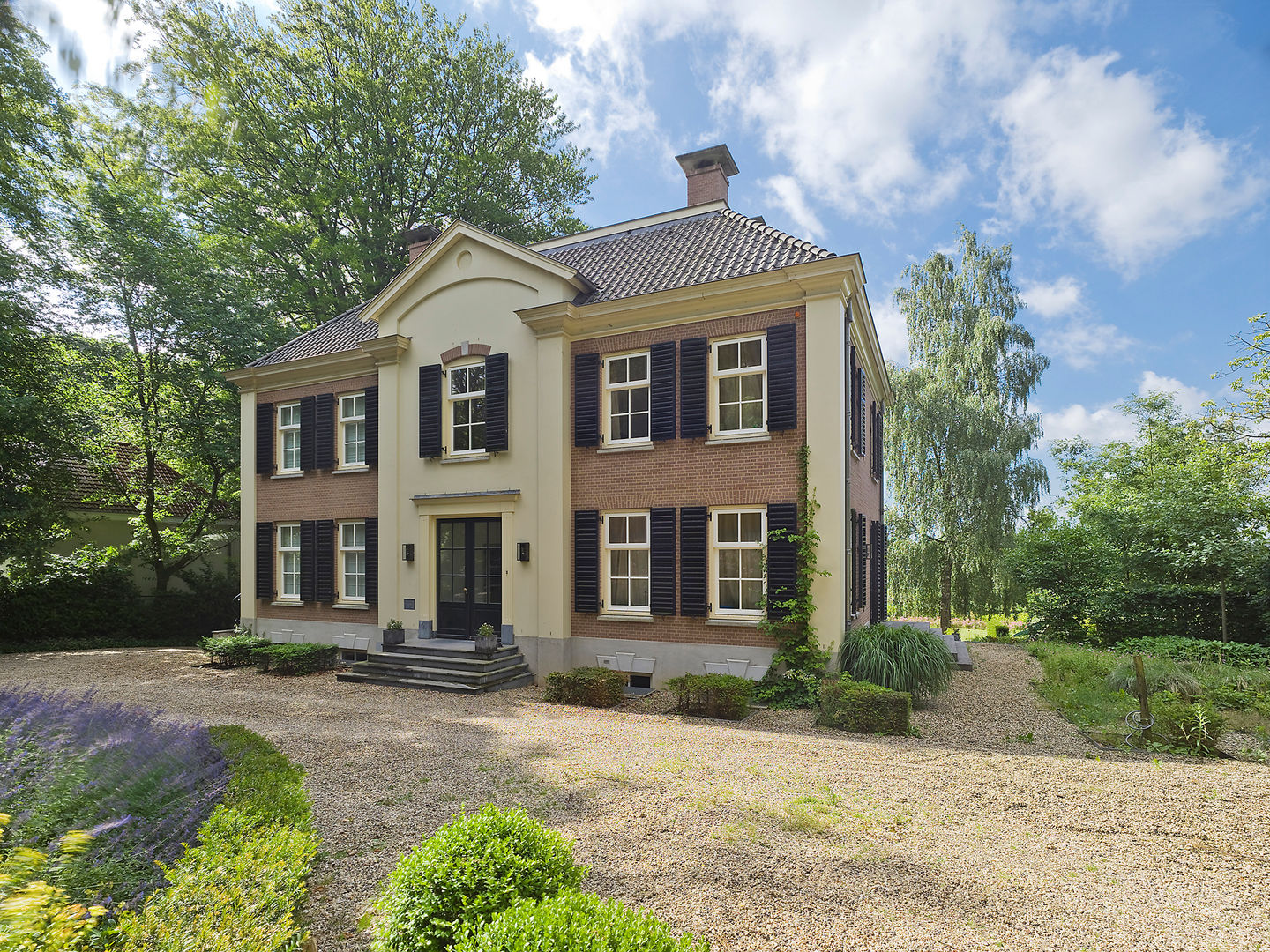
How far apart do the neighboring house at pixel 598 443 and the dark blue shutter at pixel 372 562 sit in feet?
0.17

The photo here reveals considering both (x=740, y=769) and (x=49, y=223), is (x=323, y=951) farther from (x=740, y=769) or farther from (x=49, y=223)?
(x=49, y=223)

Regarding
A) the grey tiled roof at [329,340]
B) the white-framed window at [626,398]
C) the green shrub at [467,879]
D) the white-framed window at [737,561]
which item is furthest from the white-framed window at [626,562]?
the green shrub at [467,879]

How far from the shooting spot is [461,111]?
2603cm

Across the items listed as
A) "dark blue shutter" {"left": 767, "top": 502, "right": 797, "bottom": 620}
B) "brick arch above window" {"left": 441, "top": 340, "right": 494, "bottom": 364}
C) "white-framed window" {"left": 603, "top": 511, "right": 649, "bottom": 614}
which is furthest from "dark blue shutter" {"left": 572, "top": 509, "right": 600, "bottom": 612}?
"brick arch above window" {"left": 441, "top": 340, "right": 494, "bottom": 364}

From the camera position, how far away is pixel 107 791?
438 centimetres

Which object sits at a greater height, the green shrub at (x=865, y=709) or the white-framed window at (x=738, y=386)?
the white-framed window at (x=738, y=386)

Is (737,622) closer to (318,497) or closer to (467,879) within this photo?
(467,879)

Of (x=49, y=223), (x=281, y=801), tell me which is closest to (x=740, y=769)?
(x=281, y=801)

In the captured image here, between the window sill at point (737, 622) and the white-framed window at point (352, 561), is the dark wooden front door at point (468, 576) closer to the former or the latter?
the white-framed window at point (352, 561)

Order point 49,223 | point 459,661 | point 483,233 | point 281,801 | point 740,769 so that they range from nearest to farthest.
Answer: point 281,801 < point 740,769 < point 459,661 < point 483,233 < point 49,223

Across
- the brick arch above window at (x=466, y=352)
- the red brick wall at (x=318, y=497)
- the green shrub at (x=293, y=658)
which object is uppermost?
the brick arch above window at (x=466, y=352)

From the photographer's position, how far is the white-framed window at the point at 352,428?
16469 mm

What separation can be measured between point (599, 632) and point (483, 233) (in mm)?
8356

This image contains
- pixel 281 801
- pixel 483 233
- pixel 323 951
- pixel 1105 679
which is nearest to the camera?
pixel 323 951
